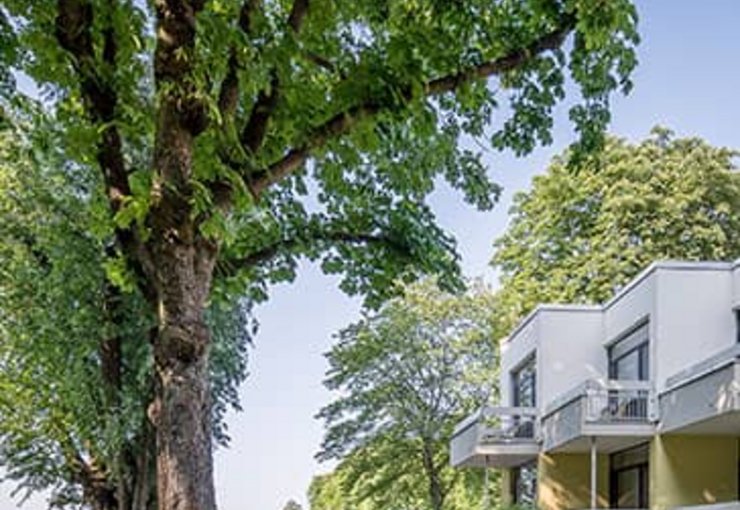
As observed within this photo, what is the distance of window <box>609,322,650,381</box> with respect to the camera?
15.9m

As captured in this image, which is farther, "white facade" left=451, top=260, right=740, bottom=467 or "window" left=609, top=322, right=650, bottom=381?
"window" left=609, top=322, right=650, bottom=381

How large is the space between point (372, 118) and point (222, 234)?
110 centimetres

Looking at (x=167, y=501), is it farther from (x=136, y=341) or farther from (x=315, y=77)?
(x=136, y=341)

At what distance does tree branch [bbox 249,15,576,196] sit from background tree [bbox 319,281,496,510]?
68.8 ft

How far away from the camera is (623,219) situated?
24.8m

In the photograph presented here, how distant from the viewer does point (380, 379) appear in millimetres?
27750

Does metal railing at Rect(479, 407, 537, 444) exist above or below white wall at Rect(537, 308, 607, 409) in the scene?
below

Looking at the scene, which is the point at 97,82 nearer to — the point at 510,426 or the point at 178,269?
the point at 178,269

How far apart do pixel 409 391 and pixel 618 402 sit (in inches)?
526

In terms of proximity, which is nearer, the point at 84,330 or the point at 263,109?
the point at 263,109

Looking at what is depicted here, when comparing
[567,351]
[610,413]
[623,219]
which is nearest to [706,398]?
[610,413]

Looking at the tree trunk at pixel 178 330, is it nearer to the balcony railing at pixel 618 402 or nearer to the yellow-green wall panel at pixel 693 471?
the yellow-green wall panel at pixel 693 471

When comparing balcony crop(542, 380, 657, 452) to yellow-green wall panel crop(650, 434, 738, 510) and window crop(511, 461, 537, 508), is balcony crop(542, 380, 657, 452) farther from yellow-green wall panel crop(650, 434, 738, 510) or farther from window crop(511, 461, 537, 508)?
window crop(511, 461, 537, 508)

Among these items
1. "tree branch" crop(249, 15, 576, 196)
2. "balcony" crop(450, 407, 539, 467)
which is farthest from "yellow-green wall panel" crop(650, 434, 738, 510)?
"tree branch" crop(249, 15, 576, 196)
